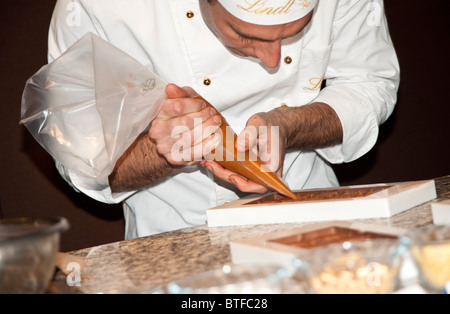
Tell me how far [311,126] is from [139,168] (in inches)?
18.9

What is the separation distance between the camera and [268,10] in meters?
1.23

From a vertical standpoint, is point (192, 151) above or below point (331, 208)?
above

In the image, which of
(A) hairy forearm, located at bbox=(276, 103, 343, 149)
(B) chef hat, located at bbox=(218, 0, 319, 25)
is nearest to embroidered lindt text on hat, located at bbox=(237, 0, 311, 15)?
(B) chef hat, located at bbox=(218, 0, 319, 25)

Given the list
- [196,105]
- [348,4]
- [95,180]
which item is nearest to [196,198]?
[95,180]

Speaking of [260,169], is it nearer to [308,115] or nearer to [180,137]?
[180,137]

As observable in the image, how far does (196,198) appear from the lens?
1.65 meters

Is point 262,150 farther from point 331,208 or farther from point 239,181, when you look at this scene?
point 331,208

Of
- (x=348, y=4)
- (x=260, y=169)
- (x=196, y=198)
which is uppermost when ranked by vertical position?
(x=348, y=4)

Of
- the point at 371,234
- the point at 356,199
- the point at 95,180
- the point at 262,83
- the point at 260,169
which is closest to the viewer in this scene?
the point at 371,234

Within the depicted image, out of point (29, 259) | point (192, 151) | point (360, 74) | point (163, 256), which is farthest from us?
point (360, 74)

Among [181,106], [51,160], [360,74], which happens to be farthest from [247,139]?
[51,160]

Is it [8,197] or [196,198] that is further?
[8,197]

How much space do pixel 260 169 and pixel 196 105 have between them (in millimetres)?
207

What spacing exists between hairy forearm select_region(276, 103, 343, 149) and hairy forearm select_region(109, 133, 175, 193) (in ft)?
1.08
